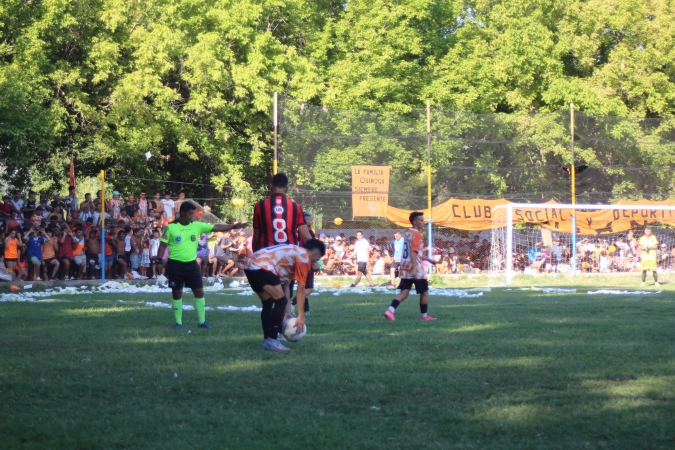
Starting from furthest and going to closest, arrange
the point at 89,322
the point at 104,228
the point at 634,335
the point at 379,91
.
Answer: the point at 379,91, the point at 104,228, the point at 89,322, the point at 634,335

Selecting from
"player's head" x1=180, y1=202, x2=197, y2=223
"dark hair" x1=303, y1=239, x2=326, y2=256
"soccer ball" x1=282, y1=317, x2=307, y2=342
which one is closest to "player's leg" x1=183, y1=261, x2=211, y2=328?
"player's head" x1=180, y1=202, x2=197, y2=223

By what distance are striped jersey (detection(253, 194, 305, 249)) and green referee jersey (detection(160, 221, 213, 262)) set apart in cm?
285

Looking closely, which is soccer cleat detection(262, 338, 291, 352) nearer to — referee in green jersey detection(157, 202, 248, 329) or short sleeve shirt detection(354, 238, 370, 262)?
referee in green jersey detection(157, 202, 248, 329)

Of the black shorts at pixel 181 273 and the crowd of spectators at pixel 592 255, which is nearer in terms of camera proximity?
the black shorts at pixel 181 273

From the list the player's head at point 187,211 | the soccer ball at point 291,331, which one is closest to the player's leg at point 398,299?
the player's head at point 187,211

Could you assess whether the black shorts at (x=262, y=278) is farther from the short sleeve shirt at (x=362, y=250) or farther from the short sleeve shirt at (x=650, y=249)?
the short sleeve shirt at (x=650, y=249)

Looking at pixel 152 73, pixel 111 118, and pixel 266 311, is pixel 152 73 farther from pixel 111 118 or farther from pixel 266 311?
pixel 266 311

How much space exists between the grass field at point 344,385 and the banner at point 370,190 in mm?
17808

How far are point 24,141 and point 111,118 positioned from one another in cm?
386

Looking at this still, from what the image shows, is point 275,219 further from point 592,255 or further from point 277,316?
point 592,255

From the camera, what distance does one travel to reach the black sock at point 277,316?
959 cm

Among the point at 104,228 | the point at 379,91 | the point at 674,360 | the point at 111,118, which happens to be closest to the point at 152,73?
the point at 111,118

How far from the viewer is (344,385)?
740 centimetres

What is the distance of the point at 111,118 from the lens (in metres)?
35.5
